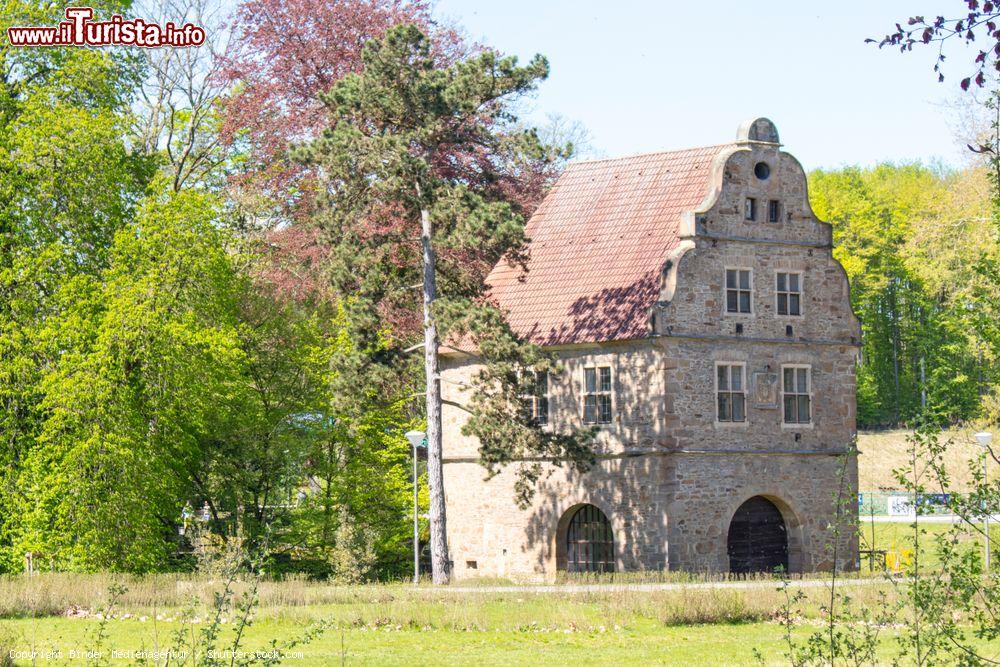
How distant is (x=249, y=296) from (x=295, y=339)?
86.5 inches

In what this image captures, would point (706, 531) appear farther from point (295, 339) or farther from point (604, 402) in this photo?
point (295, 339)

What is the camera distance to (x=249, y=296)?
4784 cm

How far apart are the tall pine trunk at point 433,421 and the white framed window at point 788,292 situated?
9.09m

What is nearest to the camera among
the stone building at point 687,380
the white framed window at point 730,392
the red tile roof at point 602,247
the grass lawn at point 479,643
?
the grass lawn at point 479,643

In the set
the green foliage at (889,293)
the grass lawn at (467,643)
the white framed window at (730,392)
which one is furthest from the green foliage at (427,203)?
the green foliage at (889,293)

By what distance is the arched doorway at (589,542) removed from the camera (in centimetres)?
4072

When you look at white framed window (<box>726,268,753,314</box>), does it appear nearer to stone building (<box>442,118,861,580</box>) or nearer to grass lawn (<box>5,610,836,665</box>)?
stone building (<box>442,118,861,580</box>)

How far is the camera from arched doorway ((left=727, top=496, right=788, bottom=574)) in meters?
40.7

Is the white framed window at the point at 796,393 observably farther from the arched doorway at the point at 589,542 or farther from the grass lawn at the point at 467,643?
the grass lawn at the point at 467,643

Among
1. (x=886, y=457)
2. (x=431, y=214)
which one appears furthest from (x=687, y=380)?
(x=886, y=457)

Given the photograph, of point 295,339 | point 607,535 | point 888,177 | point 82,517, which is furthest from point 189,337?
point 888,177

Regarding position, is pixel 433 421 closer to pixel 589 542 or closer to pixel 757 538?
pixel 589 542

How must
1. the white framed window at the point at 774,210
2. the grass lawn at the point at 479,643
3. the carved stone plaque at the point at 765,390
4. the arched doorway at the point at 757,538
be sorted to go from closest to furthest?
the grass lawn at the point at 479,643 < the arched doorway at the point at 757,538 < the carved stone plaque at the point at 765,390 < the white framed window at the point at 774,210

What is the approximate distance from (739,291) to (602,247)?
400cm
